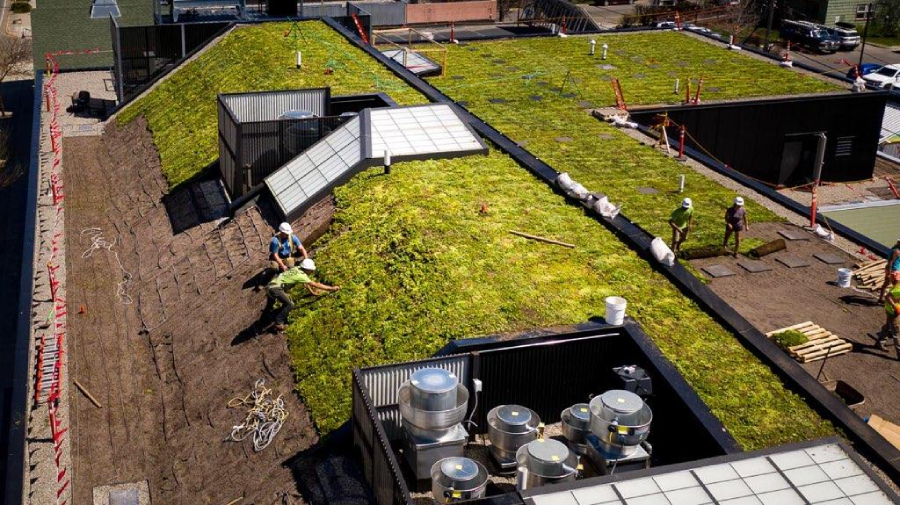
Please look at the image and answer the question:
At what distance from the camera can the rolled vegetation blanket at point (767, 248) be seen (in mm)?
27312

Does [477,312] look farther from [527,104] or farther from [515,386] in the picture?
[527,104]

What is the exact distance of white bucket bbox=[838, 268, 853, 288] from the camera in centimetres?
2569

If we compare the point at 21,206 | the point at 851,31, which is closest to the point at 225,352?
the point at 21,206

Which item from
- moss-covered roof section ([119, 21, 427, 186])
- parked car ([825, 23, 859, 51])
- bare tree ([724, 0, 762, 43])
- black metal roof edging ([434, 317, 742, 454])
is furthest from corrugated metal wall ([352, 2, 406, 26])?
black metal roof edging ([434, 317, 742, 454])

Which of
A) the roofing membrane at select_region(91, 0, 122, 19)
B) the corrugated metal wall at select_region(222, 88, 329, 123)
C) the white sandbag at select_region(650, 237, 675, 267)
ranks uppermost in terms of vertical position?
the roofing membrane at select_region(91, 0, 122, 19)

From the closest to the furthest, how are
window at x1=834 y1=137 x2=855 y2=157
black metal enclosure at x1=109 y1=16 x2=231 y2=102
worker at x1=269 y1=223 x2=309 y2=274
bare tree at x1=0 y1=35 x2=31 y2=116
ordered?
1. worker at x1=269 y1=223 x2=309 y2=274
2. window at x1=834 y1=137 x2=855 y2=157
3. black metal enclosure at x1=109 y1=16 x2=231 y2=102
4. bare tree at x1=0 y1=35 x2=31 y2=116

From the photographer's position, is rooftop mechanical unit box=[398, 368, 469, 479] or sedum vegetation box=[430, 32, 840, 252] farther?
sedum vegetation box=[430, 32, 840, 252]

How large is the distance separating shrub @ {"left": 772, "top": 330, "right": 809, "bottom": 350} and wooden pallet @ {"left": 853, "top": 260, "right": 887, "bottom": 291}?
408cm

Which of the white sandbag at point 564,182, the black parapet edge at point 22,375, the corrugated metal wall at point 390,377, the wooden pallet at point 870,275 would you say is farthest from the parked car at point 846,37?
the corrugated metal wall at point 390,377

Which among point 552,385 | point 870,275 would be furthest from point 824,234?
point 552,385

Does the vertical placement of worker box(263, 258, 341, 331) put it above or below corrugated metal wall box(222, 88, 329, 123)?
below

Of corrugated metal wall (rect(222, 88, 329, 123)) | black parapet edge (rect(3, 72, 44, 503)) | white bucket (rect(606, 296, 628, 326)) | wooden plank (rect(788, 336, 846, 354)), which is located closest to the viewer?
black parapet edge (rect(3, 72, 44, 503))

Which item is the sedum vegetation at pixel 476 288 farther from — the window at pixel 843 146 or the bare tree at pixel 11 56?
the bare tree at pixel 11 56

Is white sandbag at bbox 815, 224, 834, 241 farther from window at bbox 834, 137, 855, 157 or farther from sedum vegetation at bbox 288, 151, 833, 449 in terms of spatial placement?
window at bbox 834, 137, 855, 157
